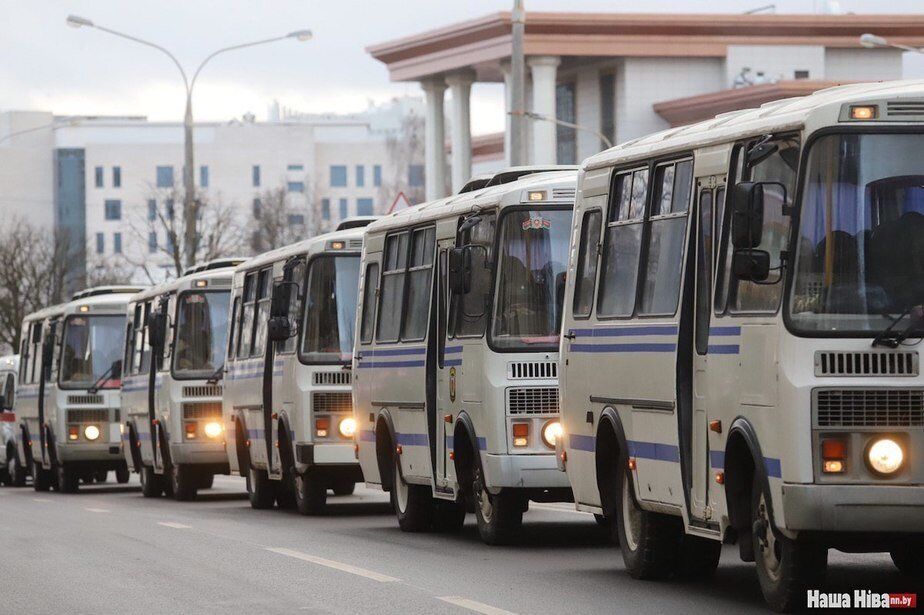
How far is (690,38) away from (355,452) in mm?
67029

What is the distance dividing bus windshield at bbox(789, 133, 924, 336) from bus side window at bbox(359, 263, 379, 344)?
→ 1042cm

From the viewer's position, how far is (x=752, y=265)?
11008 mm

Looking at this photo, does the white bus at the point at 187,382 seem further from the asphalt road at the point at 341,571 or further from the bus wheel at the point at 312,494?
the asphalt road at the point at 341,571

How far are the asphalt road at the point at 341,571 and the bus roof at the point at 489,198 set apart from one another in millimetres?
2788

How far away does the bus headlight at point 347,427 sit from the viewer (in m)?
23.1

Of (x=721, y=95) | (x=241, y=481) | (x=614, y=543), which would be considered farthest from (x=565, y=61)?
(x=614, y=543)

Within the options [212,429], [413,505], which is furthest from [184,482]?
[413,505]

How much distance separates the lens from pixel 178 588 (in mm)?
14492

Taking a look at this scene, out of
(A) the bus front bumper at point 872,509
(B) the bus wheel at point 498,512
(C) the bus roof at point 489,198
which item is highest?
(C) the bus roof at point 489,198

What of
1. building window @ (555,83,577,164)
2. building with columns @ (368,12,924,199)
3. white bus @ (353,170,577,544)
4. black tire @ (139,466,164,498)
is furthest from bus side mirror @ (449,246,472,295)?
building window @ (555,83,577,164)

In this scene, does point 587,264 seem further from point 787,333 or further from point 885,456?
point 885,456

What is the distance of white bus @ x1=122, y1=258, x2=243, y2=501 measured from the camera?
29.2 meters

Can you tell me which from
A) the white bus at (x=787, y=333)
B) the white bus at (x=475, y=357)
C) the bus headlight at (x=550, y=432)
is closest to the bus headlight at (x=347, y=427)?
the white bus at (x=475, y=357)

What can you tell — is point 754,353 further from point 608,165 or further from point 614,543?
point 614,543
